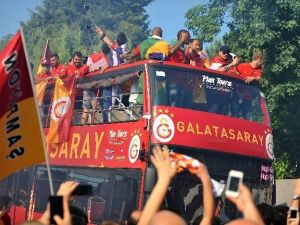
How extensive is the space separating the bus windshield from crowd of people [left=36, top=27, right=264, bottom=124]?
254 mm

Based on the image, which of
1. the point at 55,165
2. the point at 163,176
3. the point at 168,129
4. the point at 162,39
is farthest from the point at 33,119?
the point at 55,165

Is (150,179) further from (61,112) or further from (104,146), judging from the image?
(61,112)

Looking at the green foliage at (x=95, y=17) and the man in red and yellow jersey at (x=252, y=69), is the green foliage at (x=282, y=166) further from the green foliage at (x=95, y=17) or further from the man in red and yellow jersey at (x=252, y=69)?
the green foliage at (x=95, y=17)

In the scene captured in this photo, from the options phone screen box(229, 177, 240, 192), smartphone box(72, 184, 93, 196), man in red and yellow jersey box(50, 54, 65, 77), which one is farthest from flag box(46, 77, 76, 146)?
phone screen box(229, 177, 240, 192)

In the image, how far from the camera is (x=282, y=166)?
21.2 m

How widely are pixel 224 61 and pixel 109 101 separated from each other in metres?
2.07

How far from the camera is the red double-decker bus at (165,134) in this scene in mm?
9805

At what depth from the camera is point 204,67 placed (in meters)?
10.9

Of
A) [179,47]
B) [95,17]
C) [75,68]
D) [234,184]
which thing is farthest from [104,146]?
[95,17]

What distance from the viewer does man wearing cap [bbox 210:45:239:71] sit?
11.3 m

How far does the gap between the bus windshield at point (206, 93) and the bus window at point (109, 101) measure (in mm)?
387

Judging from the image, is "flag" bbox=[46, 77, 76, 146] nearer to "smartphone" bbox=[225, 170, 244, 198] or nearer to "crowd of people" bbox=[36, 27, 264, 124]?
"crowd of people" bbox=[36, 27, 264, 124]

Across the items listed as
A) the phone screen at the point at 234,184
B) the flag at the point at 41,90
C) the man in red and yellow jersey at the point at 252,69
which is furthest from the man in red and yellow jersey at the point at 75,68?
the phone screen at the point at 234,184

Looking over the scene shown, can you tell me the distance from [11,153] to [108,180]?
15.0 ft
